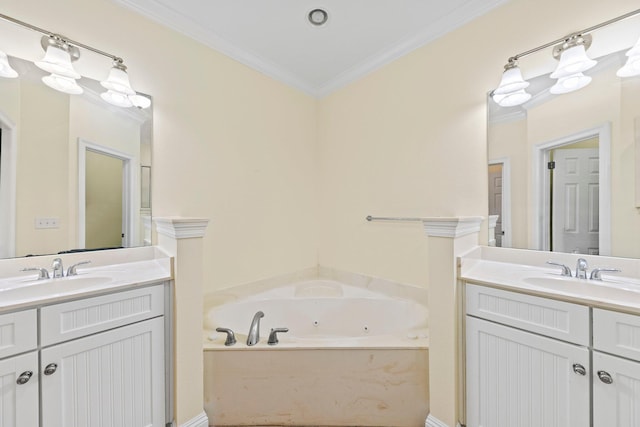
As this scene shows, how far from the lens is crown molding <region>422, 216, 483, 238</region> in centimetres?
139

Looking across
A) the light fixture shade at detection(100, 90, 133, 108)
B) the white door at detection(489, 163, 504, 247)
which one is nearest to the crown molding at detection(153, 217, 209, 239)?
the light fixture shade at detection(100, 90, 133, 108)

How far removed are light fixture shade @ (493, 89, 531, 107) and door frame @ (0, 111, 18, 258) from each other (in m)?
2.52

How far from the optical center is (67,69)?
1.45 m

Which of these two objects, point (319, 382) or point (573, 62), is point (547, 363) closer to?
point (319, 382)

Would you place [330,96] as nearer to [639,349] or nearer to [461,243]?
[461,243]

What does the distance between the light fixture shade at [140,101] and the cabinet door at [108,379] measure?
4.12ft

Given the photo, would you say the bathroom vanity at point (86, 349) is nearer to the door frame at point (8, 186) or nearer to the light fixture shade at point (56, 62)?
the door frame at point (8, 186)

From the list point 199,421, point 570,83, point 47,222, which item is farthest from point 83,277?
point 570,83

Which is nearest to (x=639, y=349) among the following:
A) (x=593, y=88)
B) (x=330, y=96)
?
(x=593, y=88)

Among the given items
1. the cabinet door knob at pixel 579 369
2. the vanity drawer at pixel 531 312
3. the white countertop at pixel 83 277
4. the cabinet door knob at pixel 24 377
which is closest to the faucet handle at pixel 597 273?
the vanity drawer at pixel 531 312

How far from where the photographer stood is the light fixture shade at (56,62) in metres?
1.39

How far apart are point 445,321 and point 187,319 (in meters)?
1.31

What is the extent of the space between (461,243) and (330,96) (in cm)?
187

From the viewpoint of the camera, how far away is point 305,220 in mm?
2734
